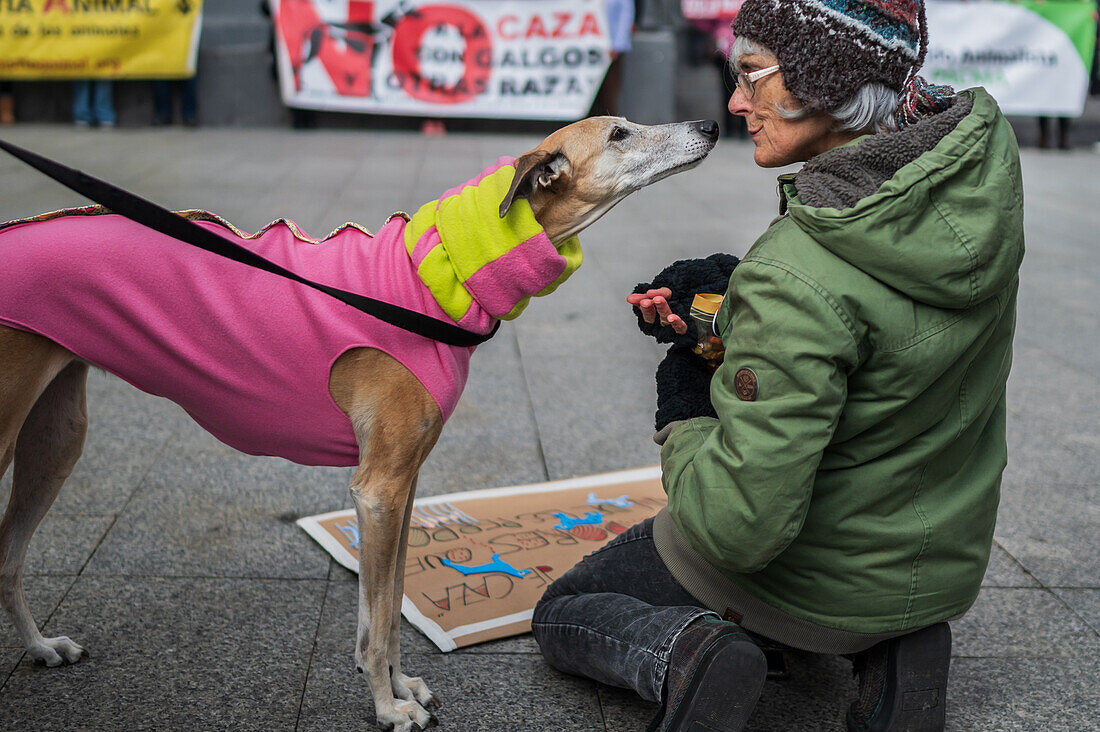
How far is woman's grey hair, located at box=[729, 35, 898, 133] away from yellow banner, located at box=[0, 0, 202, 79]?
37.4 feet

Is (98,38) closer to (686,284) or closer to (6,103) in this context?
(6,103)

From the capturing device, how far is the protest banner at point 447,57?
39.7 feet

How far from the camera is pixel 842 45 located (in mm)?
1781

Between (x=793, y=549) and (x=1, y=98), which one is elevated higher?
(x=793, y=549)

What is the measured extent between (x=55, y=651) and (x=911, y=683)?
1.98m

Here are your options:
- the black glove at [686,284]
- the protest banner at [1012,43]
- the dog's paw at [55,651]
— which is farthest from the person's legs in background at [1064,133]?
the dog's paw at [55,651]

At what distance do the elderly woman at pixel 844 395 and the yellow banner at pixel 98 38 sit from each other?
1125 cm

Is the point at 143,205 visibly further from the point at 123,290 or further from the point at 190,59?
the point at 190,59

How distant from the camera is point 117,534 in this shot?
10.2 ft

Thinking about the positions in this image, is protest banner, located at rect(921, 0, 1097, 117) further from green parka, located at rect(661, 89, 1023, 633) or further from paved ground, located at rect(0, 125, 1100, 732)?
green parka, located at rect(661, 89, 1023, 633)

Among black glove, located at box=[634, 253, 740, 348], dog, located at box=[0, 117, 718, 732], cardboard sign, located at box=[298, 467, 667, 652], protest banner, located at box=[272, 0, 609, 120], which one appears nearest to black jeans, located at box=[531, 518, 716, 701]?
cardboard sign, located at box=[298, 467, 667, 652]

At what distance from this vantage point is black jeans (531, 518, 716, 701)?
2.05 metres

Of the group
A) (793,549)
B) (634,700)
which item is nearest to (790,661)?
(634,700)

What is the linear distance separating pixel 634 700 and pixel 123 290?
149 centimetres
